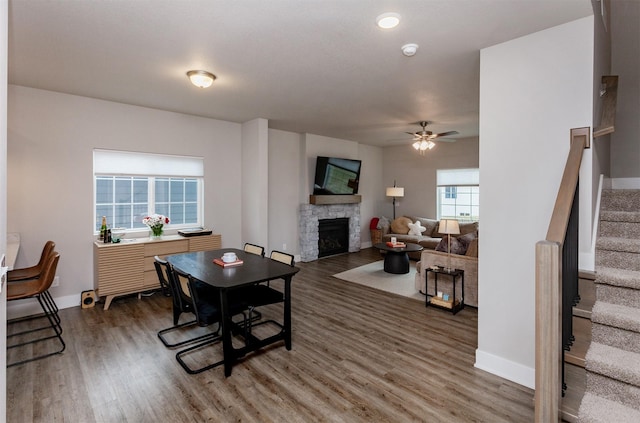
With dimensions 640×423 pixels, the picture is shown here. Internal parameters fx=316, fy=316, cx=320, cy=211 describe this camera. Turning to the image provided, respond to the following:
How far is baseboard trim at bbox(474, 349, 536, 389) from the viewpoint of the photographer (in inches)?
94.7

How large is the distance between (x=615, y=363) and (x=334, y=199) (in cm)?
561

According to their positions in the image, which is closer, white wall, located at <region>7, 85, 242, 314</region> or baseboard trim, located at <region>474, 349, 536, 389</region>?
baseboard trim, located at <region>474, 349, 536, 389</region>

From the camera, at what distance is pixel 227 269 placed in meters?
2.98

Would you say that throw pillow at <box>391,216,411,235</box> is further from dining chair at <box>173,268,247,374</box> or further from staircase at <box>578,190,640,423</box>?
dining chair at <box>173,268,247,374</box>

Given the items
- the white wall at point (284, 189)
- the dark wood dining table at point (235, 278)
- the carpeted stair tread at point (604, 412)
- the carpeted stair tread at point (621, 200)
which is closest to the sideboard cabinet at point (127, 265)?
the dark wood dining table at point (235, 278)

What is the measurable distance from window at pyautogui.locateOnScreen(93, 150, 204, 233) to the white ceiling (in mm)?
824

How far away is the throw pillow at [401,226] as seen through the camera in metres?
7.43

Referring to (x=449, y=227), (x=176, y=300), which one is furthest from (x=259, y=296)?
(x=449, y=227)

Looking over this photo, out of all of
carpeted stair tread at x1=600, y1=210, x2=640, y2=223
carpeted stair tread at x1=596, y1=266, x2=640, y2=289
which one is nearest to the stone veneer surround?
carpeted stair tread at x1=600, y1=210, x2=640, y2=223

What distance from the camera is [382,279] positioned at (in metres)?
5.23

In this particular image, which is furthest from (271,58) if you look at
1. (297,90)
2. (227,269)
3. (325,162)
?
(325,162)

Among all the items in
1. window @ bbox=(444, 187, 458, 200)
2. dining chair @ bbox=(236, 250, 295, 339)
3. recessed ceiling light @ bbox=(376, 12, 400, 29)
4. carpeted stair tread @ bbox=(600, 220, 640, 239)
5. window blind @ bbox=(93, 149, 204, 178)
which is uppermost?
recessed ceiling light @ bbox=(376, 12, 400, 29)

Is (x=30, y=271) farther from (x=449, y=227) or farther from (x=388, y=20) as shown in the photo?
(x=449, y=227)

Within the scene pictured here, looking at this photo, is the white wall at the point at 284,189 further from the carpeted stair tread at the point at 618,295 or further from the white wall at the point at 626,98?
the carpeted stair tread at the point at 618,295
